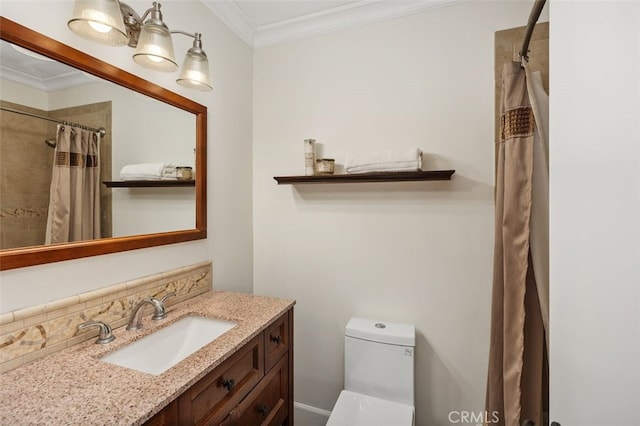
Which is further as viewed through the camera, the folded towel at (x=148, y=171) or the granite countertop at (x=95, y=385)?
the folded towel at (x=148, y=171)

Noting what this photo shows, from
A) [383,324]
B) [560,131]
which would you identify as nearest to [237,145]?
[383,324]

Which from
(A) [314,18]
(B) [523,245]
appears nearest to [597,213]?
(B) [523,245]

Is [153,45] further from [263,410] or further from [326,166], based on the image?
[263,410]

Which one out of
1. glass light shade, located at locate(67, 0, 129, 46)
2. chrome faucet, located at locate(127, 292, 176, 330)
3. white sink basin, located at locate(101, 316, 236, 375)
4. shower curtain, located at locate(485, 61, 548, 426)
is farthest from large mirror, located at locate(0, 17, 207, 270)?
shower curtain, located at locate(485, 61, 548, 426)

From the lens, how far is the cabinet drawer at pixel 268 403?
1095 mm

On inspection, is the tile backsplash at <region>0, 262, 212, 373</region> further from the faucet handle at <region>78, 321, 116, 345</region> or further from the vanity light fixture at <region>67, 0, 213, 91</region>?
the vanity light fixture at <region>67, 0, 213, 91</region>

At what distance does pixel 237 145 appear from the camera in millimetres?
1928

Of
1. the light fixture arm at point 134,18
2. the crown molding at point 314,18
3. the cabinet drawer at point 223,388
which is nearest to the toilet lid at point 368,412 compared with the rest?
the cabinet drawer at point 223,388

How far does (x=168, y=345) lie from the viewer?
1210 mm

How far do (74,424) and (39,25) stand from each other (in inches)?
46.8

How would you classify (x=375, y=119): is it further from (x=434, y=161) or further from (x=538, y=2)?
(x=538, y=2)

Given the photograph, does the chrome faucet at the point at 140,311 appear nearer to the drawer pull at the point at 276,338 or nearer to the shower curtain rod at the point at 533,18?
the drawer pull at the point at 276,338

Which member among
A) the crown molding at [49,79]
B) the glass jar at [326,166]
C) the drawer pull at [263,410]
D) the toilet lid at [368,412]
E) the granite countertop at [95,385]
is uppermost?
the crown molding at [49,79]

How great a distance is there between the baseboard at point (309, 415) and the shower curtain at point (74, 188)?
5.50 feet
